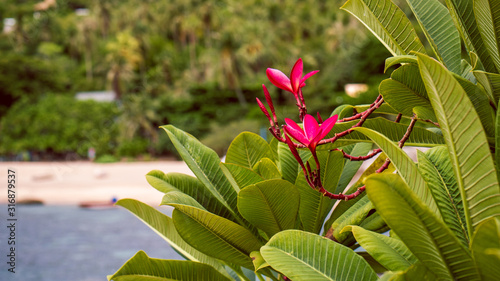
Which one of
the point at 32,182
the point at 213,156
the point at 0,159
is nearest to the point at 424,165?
the point at 213,156

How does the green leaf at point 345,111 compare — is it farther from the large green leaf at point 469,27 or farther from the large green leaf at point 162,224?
the large green leaf at point 162,224

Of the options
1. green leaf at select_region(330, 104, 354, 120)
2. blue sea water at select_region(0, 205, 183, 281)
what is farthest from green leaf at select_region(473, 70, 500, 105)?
blue sea water at select_region(0, 205, 183, 281)

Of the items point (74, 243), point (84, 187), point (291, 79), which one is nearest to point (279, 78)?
point (291, 79)

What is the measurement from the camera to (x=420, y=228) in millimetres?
418

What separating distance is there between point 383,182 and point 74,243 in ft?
24.8

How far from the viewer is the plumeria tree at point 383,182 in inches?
16.5

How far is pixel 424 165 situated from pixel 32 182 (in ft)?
37.0

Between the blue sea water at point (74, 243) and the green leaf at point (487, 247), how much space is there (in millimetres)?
5270

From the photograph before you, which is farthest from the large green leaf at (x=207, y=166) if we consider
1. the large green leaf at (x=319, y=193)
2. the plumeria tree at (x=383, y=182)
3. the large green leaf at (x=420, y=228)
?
the large green leaf at (x=420, y=228)

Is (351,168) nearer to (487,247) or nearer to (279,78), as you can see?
(279,78)

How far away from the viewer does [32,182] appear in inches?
412

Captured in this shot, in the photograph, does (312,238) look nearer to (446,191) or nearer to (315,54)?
(446,191)

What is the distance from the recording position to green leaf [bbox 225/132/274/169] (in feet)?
2.50

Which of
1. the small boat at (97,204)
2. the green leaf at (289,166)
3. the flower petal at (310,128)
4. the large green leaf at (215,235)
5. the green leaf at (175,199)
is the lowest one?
the small boat at (97,204)
